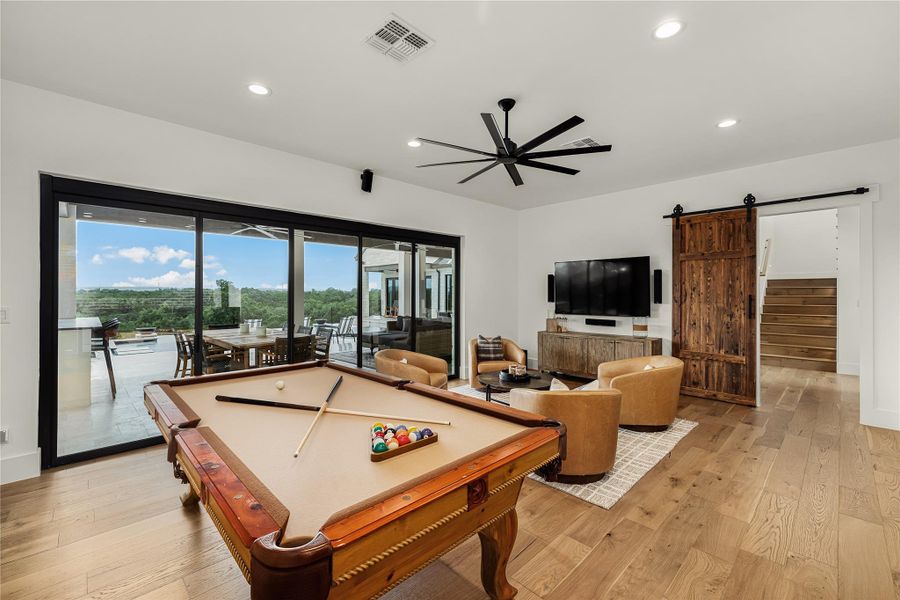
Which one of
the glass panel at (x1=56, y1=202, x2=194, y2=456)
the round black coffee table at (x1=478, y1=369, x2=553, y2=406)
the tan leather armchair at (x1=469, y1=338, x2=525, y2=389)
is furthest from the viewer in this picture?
the tan leather armchair at (x1=469, y1=338, x2=525, y2=389)

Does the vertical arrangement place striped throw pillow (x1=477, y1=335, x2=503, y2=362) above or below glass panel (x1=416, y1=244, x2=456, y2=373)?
below

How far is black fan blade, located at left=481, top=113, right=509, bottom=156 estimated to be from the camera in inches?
101

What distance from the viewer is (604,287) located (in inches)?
227

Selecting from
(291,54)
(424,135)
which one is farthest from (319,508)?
(424,135)

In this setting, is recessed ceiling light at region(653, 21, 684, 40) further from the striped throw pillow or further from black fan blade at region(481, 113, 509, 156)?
the striped throw pillow

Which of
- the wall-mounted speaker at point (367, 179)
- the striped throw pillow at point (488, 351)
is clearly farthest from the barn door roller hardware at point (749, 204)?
the wall-mounted speaker at point (367, 179)

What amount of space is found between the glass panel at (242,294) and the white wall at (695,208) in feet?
14.0

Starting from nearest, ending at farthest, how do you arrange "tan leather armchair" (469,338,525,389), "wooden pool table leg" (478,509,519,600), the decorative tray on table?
1. "wooden pool table leg" (478,509,519,600)
2. the decorative tray on table
3. "tan leather armchair" (469,338,525,389)

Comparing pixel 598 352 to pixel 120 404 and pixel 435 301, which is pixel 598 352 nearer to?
pixel 435 301

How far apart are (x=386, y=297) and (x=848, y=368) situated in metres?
7.48

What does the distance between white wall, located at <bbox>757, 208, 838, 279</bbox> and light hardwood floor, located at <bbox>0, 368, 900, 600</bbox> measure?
6.53 meters

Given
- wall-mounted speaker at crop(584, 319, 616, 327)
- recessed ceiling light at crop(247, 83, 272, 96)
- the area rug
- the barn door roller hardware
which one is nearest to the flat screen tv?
wall-mounted speaker at crop(584, 319, 616, 327)

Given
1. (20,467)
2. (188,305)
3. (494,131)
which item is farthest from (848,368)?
(20,467)

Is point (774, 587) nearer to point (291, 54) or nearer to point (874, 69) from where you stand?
point (874, 69)
